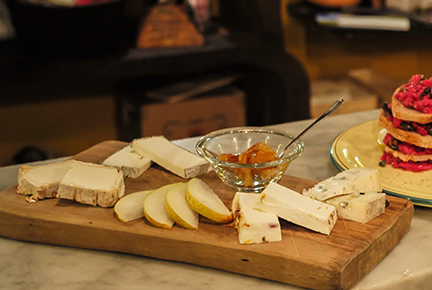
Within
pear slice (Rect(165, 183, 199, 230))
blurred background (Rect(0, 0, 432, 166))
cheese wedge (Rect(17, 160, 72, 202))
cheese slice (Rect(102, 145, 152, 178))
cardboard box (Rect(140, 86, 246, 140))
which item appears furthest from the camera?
cardboard box (Rect(140, 86, 246, 140))

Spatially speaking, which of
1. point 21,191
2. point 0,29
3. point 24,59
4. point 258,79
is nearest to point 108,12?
point 24,59

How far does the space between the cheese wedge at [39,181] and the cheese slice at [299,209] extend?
42 cm

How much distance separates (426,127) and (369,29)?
1783 millimetres

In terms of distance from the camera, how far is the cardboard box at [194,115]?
2.57 metres

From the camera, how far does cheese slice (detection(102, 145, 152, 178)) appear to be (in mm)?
1159

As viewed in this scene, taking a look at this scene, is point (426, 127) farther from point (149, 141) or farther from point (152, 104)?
point (152, 104)

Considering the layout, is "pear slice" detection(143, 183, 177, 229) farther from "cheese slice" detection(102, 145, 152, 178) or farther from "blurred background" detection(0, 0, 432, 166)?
"blurred background" detection(0, 0, 432, 166)

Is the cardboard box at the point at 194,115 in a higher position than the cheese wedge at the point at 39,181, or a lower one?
lower

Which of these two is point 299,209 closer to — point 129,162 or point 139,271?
point 139,271

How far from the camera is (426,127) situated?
1.20 meters

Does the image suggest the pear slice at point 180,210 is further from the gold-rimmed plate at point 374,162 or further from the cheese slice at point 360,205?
the gold-rimmed plate at point 374,162

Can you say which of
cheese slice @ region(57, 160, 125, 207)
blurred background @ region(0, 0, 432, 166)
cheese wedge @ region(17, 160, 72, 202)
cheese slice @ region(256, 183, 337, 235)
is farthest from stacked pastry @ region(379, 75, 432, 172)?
blurred background @ region(0, 0, 432, 166)

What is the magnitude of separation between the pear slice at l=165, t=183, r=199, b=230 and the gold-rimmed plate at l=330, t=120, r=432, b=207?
381 millimetres

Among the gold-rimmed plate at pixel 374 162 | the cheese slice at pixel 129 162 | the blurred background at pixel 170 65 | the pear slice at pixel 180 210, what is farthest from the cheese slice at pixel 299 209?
the blurred background at pixel 170 65
